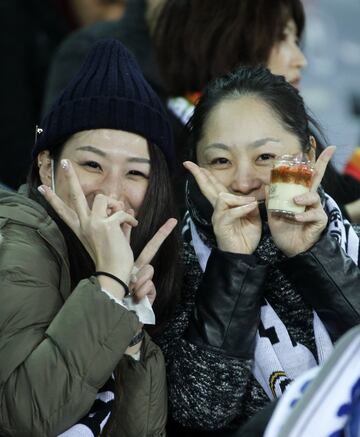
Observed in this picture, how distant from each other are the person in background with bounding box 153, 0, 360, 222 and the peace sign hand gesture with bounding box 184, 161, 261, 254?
1127mm

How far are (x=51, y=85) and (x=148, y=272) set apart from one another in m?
2.59

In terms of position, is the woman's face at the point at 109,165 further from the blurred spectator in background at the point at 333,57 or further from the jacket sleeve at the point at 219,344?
the blurred spectator in background at the point at 333,57

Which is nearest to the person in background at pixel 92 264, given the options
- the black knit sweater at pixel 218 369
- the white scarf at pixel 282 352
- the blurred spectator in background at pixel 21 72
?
the black knit sweater at pixel 218 369

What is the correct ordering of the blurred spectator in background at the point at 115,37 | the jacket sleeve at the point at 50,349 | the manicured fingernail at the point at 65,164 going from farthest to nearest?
the blurred spectator in background at the point at 115,37 < the manicured fingernail at the point at 65,164 < the jacket sleeve at the point at 50,349

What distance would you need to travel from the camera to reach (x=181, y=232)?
358cm

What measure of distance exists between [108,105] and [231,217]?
527 mm

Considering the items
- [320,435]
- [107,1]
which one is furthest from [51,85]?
[320,435]

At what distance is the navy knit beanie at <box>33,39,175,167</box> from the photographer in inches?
130

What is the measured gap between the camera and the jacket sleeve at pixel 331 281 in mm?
3135

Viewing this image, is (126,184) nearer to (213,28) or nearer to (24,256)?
(24,256)

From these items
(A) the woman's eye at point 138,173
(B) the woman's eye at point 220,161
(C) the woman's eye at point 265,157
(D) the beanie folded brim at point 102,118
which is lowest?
(A) the woman's eye at point 138,173

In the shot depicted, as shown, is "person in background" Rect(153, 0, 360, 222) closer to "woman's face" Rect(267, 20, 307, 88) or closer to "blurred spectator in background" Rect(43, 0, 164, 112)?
"woman's face" Rect(267, 20, 307, 88)

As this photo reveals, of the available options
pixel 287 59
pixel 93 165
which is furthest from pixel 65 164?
pixel 287 59

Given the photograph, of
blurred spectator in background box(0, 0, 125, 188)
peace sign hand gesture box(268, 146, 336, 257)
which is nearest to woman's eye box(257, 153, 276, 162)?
peace sign hand gesture box(268, 146, 336, 257)
